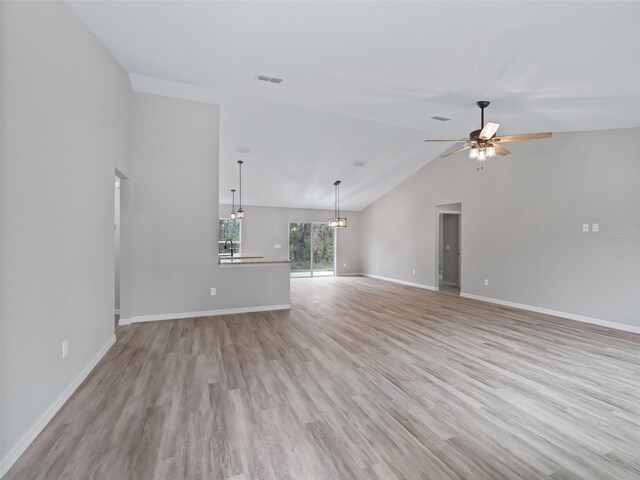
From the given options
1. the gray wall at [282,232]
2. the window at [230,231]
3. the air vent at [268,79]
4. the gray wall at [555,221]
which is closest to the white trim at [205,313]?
the air vent at [268,79]

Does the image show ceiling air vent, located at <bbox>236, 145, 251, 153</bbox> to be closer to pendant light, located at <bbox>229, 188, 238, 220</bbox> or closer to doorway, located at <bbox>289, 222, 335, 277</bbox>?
pendant light, located at <bbox>229, 188, 238, 220</bbox>

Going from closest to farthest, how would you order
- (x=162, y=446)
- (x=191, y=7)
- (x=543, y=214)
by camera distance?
(x=162, y=446)
(x=191, y=7)
(x=543, y=214)

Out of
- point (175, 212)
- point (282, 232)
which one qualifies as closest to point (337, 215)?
point (282, 232)

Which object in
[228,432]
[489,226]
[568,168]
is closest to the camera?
[228,432]

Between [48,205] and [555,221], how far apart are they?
685cm

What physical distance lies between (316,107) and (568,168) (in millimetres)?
4357

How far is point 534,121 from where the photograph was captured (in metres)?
4.69

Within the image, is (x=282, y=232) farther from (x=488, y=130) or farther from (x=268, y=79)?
(x=488, y=130)

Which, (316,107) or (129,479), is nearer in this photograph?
(129,479)

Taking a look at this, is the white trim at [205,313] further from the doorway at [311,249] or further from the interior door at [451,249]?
the interior door at [451,249]

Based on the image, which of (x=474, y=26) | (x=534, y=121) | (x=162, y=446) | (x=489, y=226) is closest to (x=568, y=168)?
(x=534, y=121)

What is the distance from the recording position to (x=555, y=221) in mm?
5469

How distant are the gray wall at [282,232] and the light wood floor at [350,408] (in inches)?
229

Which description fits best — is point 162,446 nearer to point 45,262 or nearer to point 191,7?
point 45,262
